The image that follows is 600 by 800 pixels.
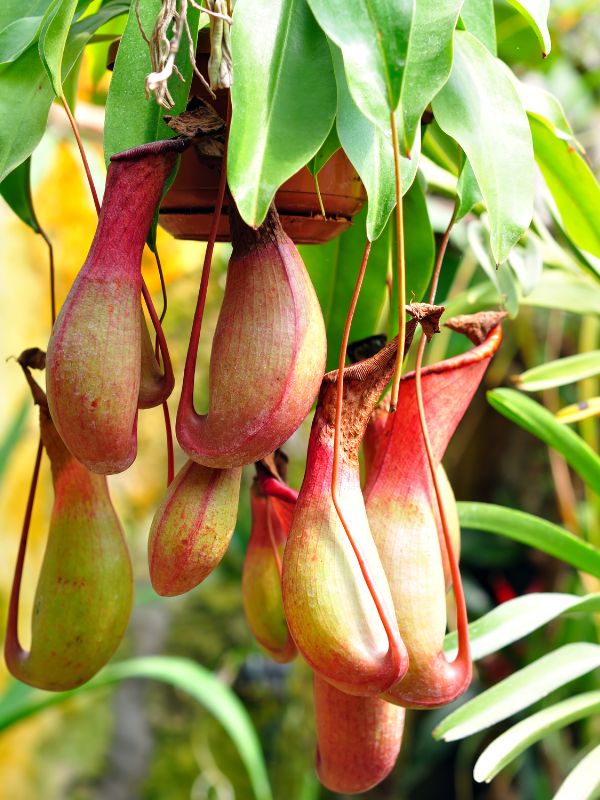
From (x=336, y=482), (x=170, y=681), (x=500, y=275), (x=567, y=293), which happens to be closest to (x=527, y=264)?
(x=500, y=275)

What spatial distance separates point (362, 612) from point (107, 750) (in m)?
1.55

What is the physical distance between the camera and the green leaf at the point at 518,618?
0.59 m

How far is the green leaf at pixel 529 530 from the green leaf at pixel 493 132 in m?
0.30

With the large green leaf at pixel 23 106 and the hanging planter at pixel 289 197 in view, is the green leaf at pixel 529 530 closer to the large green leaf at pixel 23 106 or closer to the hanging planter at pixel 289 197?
the hanging planter at pixel 289 197

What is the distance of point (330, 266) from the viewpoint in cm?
59

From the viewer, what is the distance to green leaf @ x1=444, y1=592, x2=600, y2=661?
59 centimetres

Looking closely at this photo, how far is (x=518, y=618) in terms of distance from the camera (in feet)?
2.00

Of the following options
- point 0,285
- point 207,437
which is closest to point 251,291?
point 207,437

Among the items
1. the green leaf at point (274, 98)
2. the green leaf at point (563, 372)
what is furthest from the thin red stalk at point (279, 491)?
the green leaf at point (563, 372)

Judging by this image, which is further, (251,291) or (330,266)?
(330,266)

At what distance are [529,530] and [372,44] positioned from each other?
444mm

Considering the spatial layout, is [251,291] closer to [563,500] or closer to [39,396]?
[39,396]

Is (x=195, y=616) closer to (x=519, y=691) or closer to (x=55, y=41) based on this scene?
(x=519, y=691)

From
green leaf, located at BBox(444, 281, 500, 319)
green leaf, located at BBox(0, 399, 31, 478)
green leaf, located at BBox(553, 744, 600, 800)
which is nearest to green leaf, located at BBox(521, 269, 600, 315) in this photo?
green leaf, located at BBox(444, 281, 500, 319)
